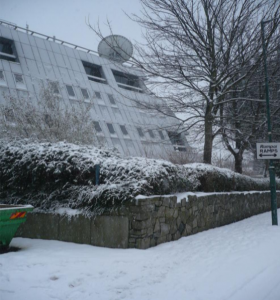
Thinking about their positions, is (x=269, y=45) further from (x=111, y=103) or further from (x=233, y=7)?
(x=111, y=103)

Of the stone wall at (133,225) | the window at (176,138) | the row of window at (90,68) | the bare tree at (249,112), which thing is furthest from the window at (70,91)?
the stone wall at (133,225)

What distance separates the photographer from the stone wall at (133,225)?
19.2 ft

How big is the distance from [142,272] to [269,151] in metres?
6.46

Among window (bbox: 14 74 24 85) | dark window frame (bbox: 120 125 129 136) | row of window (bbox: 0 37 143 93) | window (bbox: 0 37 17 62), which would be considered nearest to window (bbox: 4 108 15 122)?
window (bbox: 14 74 24 85)

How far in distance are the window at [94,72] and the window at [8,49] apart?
7.02m

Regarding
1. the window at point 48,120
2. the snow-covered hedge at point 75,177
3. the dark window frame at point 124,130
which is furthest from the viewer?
the dark window frame at point 124,130

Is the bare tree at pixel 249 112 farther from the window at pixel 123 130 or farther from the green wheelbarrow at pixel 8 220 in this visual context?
the window at pixel 123 130

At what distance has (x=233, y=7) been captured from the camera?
10633 mm

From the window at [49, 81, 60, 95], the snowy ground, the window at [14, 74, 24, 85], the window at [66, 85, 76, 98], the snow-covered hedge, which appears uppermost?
the window at [14, 74, 24, 85]

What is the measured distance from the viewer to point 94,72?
105 feet

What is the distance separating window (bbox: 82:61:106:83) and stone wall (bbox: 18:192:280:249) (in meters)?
24.8

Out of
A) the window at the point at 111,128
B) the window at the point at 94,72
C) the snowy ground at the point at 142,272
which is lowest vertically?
the snowy ground at the point at 142,272

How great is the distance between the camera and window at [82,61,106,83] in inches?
1213

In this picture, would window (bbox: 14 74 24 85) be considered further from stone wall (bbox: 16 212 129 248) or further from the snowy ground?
the snowy ground
